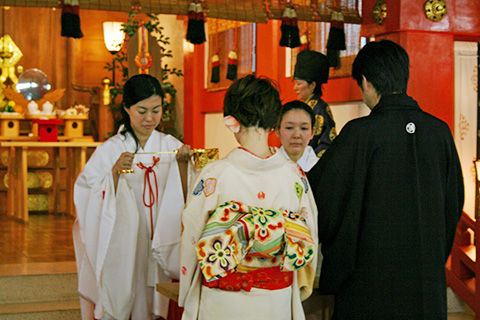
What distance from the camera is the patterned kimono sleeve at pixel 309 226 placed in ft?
7.57

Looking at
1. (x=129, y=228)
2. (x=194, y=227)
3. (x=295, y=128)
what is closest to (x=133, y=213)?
(x=129, y=228)

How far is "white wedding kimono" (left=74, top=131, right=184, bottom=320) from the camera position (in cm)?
326

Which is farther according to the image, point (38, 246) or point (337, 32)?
point (38, 246)

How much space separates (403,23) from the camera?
4703mm

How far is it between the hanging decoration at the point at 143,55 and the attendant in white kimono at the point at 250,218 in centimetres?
471

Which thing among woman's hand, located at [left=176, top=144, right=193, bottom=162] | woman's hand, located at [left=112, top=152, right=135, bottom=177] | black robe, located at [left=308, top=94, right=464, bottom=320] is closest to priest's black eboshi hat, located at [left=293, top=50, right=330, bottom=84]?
woman's hand, located at [left=176, top=144, right=193, bottom=162]

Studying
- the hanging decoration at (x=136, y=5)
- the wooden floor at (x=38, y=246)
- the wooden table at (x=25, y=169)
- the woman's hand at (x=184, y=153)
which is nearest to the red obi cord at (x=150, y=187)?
the woman's hand at (x=184, y=153)

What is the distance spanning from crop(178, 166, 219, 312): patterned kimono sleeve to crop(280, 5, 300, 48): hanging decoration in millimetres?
3006

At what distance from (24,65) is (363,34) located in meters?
6.32

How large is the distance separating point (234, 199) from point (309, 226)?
0.33 m

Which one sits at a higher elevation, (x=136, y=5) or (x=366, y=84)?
(x=136, y=5)

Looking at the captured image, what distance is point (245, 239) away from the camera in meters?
2.09

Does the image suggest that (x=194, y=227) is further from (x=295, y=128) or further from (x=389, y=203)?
(x=295, y=128)

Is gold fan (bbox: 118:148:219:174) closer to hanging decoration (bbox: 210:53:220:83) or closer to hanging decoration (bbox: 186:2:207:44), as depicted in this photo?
hanging decoration (bbox: 186:2:207:44)
